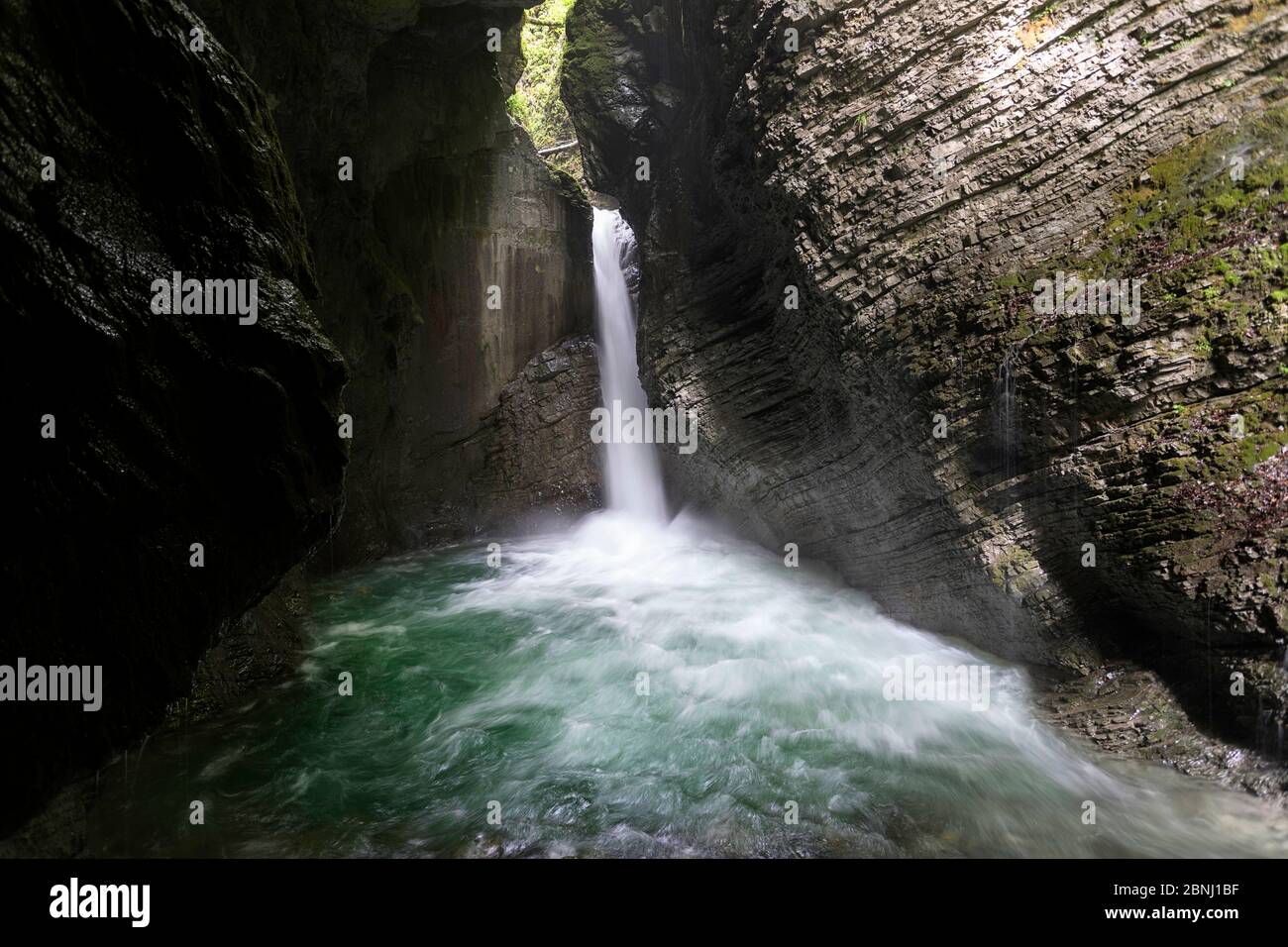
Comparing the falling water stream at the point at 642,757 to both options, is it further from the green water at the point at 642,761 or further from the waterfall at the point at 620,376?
the waterfall at the point at 620,376

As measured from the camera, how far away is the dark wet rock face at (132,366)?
292cm

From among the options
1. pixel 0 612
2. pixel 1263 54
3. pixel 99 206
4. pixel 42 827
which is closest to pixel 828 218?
pixel 1263 54

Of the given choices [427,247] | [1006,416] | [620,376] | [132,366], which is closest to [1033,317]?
[1006,416]

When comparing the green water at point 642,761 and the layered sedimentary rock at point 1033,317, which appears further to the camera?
the layered sedimentary rock at point 1033,317

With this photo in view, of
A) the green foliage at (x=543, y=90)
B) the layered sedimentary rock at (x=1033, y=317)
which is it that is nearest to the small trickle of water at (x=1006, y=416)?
the layered sedimentary rock at (x=1033, y=317)

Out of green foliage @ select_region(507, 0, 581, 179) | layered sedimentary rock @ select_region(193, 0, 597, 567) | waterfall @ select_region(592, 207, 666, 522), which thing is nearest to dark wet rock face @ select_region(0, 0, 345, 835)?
layered sedimentary rock @ select_region(193, 0, 597, 567)

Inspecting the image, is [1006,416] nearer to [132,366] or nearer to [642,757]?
[642,757]

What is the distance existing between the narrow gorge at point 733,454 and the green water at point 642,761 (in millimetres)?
44

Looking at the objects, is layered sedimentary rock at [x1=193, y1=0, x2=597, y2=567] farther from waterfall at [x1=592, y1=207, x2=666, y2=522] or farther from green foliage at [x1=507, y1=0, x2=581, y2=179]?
green foliage at [x1=507, y1=0, x2=581, y2=179]

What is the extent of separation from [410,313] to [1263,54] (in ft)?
33.6

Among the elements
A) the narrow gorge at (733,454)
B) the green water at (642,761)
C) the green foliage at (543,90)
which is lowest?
the green water at (642,761)

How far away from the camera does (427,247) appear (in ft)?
39.2

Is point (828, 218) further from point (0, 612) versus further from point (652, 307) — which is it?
point (0, 612)

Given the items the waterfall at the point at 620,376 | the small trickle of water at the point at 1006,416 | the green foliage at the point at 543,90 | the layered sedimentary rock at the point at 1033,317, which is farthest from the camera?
the green foliage at the point at 543,90
